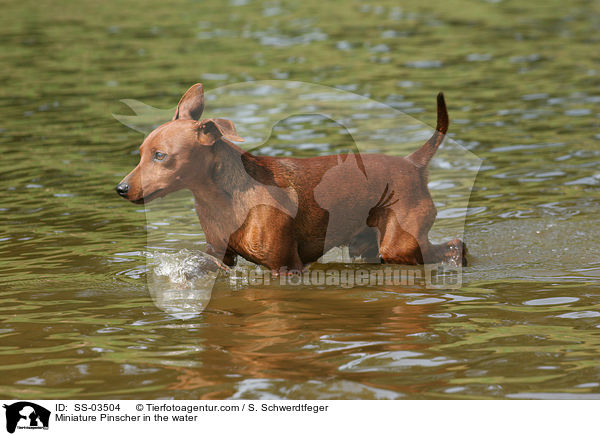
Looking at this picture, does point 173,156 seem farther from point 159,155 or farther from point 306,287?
point 306,287

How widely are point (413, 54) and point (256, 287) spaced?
43.4 feet

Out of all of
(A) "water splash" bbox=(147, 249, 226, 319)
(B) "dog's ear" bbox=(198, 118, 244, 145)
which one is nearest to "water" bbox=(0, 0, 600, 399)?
(A) "water splash" bbox=(147, 249, 226, 319)

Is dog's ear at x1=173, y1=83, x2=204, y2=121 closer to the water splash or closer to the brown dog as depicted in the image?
the brown dog

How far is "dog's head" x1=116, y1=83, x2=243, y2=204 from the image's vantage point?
20.2ft

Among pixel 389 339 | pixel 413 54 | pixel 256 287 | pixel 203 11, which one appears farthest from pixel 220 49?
pixel 389 339

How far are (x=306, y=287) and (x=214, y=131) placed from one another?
1532 millimetres

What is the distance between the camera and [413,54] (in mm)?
19109

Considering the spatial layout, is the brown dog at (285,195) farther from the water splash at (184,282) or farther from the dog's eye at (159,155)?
the water splash at (184,282)

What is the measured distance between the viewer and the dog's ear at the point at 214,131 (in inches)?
246

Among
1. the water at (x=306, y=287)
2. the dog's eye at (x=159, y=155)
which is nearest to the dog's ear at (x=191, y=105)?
the dog's eye at (x=159, y=155)
